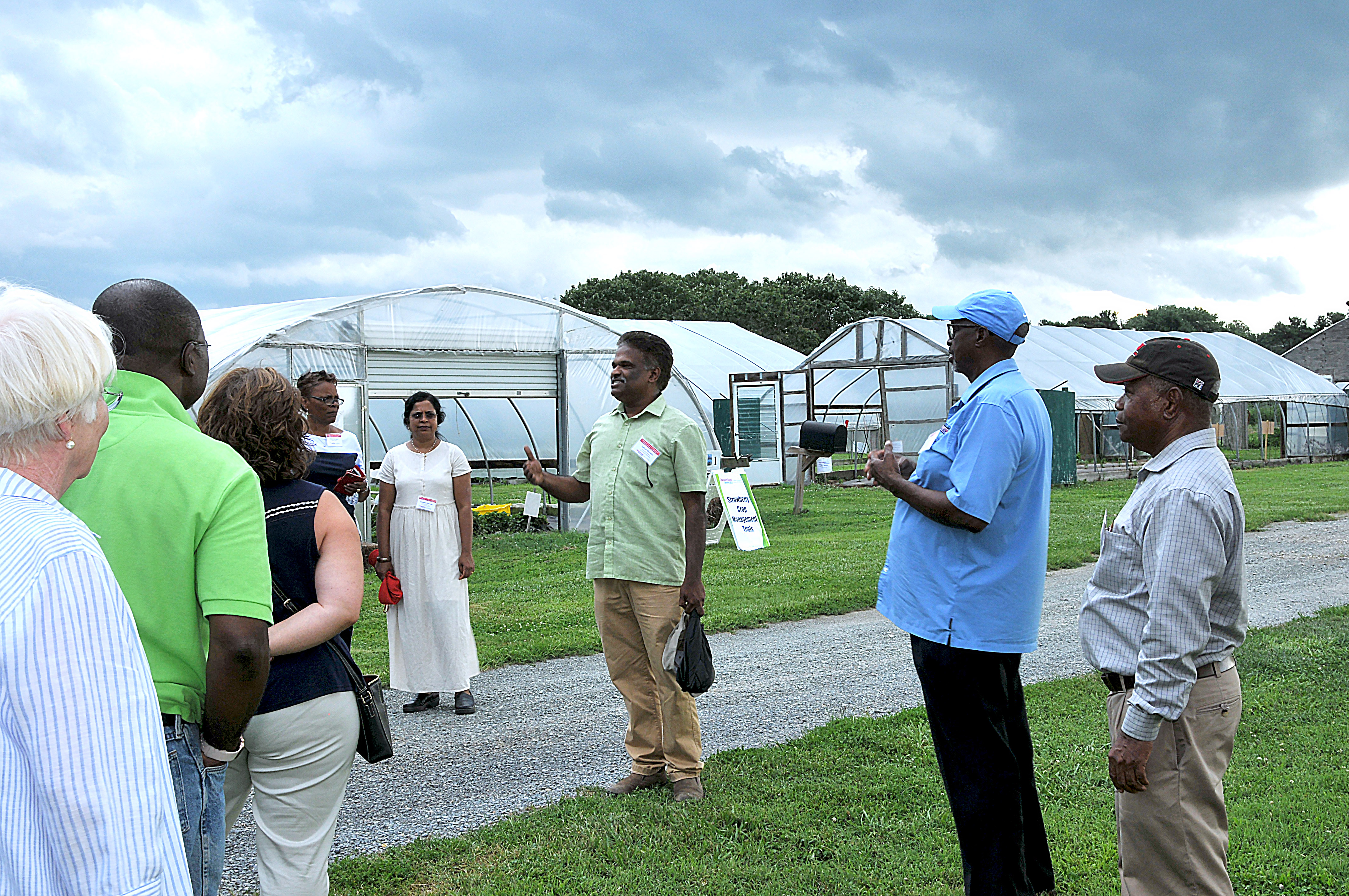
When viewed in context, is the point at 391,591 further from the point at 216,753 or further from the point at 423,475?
the point at 216,753

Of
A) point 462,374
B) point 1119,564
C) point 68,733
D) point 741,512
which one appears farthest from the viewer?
point 462,374

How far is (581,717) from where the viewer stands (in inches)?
253

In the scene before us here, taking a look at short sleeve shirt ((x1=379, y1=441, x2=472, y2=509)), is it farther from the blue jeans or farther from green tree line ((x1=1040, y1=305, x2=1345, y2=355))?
green tree line ((x1=1040, y1=305, x2=1345, y2=355))

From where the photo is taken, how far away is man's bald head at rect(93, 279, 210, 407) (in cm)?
249

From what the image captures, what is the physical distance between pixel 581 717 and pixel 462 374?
969 centimetres

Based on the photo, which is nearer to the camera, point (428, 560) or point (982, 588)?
point (982, 588)

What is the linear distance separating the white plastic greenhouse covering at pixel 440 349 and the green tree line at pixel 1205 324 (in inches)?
2348

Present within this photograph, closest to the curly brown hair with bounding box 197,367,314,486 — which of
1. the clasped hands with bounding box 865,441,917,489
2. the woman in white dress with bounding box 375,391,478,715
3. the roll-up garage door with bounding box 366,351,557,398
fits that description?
the clasped hands with bounding box 865,441,917,489

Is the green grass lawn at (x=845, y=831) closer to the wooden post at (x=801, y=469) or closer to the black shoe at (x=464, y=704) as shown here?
the black shoe at (x=464, y=704)

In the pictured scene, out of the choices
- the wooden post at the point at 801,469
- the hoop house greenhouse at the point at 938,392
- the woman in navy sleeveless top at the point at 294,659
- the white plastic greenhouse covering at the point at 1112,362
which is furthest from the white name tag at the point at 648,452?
the white plastic greenhouse covering at the point at 1112,362

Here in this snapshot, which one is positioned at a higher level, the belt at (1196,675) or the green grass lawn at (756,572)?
the belt at (1196,675)

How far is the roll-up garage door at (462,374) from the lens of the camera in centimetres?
1477

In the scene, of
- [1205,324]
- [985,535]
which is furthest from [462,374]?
[1205,324]

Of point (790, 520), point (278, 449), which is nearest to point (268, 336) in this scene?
point (790, 520)
